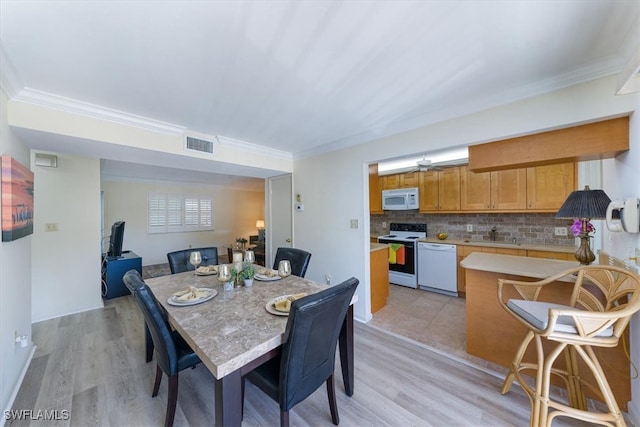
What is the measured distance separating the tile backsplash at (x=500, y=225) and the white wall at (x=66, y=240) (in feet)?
17.0

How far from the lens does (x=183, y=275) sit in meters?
2.31

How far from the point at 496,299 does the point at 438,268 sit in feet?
5.95

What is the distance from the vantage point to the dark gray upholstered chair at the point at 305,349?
1.09 meters

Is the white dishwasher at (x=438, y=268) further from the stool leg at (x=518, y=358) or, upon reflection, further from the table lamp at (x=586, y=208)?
the stool leg at (x=518, y=358)

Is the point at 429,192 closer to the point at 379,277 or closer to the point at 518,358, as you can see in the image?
the point at 379,277

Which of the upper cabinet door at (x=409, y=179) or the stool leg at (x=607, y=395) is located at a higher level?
the upper cabinet door at (x=409, y=179)

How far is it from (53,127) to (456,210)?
497cm

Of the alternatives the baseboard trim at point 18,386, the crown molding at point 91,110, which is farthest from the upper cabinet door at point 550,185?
Answer: the baseboard trim at point 18,386

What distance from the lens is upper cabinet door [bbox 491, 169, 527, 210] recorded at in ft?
11.1

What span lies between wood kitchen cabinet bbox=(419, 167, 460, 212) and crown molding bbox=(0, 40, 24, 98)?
4.77 meters

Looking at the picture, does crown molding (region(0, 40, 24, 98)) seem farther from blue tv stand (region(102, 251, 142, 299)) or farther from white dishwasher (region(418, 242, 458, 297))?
white dishwasher (region(418, 242, 458, 297))

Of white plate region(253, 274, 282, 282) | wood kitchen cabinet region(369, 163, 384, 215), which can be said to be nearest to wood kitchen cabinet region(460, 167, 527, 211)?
wood kitchen cabinet region(369, 163, 384, 215)

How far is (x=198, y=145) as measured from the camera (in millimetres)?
2736

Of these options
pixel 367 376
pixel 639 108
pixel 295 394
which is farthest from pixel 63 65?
pixel 639 108
